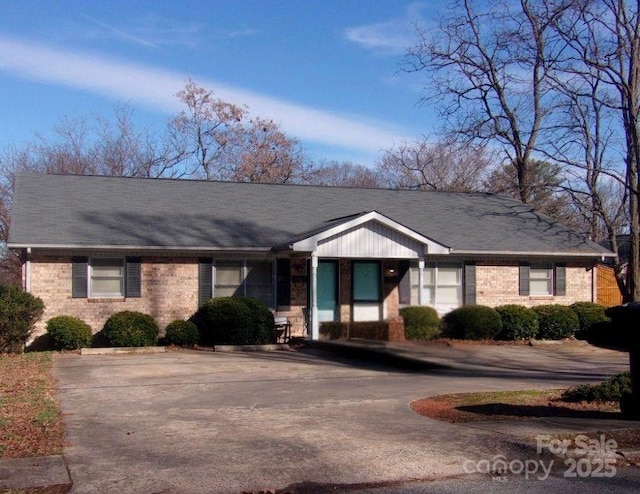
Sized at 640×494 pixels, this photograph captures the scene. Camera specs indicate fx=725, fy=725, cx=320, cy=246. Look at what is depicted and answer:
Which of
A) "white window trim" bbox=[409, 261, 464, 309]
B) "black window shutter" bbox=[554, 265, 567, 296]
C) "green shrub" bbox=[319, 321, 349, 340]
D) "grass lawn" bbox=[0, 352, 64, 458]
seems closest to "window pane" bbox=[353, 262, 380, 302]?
"white window trim" bbox=[409, 261, 464, 309]

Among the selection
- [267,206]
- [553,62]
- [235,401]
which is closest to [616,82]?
[553,62]

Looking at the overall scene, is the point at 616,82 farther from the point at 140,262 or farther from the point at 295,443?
the point at 295,443

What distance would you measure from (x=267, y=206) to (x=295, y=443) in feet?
54.6

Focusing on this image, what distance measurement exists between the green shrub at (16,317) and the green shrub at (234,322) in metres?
4.32

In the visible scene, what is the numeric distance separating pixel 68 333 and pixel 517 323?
42.8 feet

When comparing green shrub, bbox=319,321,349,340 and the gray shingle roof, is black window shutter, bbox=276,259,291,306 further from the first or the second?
green shrub, bbox=319,321,349,340

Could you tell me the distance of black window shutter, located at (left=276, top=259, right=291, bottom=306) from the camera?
844 inches

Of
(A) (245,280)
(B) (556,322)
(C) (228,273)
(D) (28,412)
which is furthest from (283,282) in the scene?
(D) (28,412)

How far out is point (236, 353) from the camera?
733 inches

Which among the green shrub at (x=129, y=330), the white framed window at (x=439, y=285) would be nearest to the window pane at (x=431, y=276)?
the white framed window at (x=439, y=285)

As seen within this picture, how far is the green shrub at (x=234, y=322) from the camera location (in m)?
19.4

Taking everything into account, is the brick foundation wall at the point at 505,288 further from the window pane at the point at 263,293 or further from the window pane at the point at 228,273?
the window pane at the point at 228,273

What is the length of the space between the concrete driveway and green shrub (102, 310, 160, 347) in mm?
2299

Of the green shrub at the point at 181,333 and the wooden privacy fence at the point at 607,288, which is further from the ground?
the wooden privacy fence at the point at 607,288
